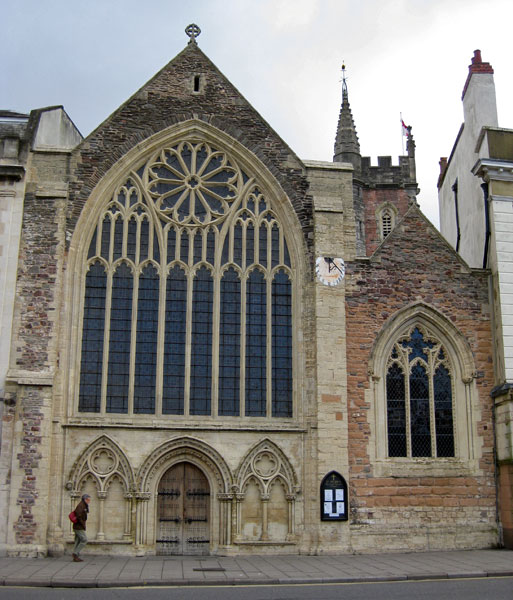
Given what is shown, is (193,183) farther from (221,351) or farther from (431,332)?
(431,332)

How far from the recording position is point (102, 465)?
61.1 feet

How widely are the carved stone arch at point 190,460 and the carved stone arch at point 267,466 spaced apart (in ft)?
1.43

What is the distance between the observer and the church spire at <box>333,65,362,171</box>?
117ft

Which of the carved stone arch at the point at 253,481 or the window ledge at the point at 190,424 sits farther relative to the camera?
the carved stone arch at the point at 253,481

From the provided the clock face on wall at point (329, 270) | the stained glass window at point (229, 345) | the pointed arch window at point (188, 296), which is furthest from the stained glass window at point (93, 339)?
the clock face on wall at point (329, 270)

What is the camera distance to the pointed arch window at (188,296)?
19.5m

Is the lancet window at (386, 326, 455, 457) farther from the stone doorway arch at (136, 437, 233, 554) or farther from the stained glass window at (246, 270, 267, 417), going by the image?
the stone doorway arch at (136, 437, 233, 554)

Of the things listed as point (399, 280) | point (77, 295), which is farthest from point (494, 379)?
point (77, 295)

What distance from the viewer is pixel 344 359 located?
64.3 ft

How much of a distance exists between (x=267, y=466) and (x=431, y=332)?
5.59 metres

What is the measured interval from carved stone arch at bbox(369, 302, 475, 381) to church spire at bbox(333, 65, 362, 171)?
16321mm

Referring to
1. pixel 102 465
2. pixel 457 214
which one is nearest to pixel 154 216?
pixel 102 465

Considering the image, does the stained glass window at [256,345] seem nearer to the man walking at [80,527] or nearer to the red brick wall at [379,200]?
the man walking at [80,527]

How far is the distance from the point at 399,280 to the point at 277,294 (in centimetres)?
323
